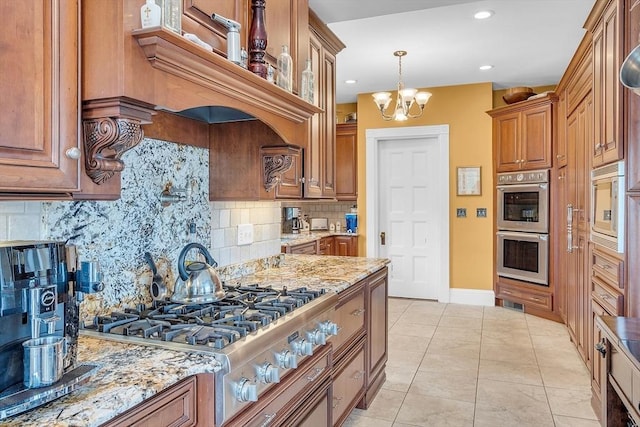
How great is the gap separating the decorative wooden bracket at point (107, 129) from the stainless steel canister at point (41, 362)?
430mm

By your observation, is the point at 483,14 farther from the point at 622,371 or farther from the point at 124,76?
the point at 124,76

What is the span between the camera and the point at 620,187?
2.21 m

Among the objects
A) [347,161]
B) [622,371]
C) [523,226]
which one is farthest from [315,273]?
[347,161]

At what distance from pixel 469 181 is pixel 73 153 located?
199 inches

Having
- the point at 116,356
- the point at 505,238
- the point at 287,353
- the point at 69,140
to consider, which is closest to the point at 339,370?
the point at 287,353

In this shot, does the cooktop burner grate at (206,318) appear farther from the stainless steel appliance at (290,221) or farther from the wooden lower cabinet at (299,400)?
the stainless steel appliance at (290,221)

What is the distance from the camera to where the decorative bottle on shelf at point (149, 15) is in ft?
3.64

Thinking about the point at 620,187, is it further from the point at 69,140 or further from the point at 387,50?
the point at 387,50

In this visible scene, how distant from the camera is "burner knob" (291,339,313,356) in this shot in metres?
1.60

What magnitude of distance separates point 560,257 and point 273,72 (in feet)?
12.9

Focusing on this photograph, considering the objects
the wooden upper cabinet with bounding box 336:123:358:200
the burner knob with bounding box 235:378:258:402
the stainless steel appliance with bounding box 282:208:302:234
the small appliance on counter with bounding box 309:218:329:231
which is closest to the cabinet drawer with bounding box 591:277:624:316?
the burner knob with bounding box 235:378:258:402

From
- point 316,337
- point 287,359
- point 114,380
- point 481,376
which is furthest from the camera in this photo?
point 481,376

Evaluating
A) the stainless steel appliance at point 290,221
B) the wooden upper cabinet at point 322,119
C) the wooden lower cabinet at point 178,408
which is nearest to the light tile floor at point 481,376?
the wooden upper cabinet at point 322,119

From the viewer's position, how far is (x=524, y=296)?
16.1 ft
